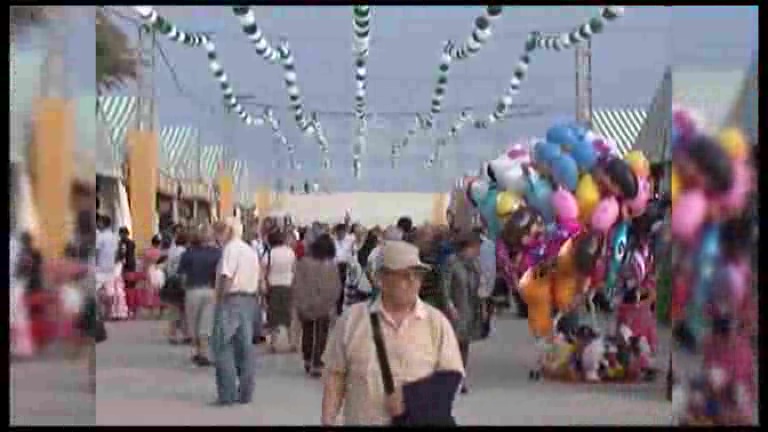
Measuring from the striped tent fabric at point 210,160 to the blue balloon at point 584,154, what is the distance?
11.0 ft

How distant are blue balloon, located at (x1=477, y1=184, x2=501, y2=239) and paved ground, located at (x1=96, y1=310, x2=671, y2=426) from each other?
1.60 m

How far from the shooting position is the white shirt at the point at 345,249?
1216 cm

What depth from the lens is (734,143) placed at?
15.4ft

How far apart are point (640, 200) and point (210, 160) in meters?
4.51

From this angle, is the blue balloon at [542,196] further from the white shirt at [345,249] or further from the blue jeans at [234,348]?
the blue jeans at [234,348]

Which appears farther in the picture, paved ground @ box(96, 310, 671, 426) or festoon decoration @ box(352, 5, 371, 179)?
paved ground @ box(96, 310, 671, 426)

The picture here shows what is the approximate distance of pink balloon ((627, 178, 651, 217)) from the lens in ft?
30.3

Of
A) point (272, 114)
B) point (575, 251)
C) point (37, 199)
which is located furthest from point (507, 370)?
point (37, 199)

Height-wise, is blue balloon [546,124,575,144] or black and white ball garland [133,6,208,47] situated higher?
black and white ball garland [133,6,208,47]

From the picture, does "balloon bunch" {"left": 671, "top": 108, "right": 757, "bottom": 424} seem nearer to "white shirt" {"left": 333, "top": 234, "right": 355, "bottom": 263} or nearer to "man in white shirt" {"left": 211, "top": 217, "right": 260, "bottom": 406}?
"man in white shirt" {"left": 211, "top": 217, "right": 260, "bottom": 406}

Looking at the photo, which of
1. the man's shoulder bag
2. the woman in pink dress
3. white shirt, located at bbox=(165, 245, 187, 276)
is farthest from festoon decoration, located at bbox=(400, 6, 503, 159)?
the woman in pink dress

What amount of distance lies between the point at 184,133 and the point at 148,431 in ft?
18.6

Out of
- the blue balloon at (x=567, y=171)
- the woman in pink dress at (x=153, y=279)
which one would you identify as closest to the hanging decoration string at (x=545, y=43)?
the blue balloon at (x=567, y=171)

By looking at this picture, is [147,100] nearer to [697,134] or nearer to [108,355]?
[108,355]
